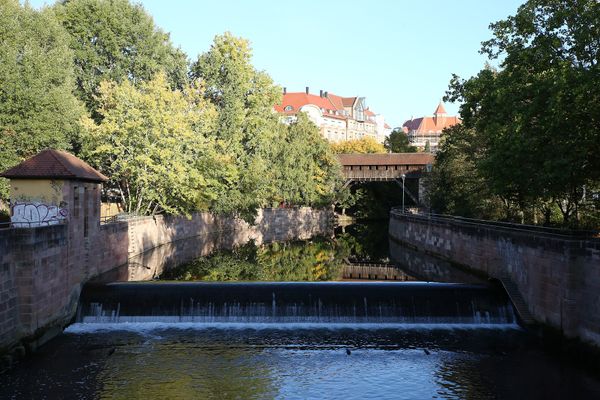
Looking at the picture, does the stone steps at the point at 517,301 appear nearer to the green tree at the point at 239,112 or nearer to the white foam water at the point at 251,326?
the white foam water at the point at 251,326

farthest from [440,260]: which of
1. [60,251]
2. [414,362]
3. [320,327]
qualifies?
[60,251]

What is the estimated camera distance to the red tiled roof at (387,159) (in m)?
97.4

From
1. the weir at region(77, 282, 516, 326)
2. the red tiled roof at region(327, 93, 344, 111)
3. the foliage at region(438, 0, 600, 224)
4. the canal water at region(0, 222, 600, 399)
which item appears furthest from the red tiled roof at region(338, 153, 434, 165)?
the red tiled roof at region(327, 93, 344, 111)

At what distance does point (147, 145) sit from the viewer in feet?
148

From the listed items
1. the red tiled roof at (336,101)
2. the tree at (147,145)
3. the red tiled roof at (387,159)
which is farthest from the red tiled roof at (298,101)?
the tree at (147,145)

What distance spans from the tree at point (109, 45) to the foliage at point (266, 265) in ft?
62.1

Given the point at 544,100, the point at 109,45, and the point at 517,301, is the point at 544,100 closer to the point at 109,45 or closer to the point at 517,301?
the point at 517,301

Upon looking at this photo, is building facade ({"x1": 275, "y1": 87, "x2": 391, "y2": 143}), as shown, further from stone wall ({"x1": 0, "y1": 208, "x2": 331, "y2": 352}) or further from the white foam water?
the white foam water

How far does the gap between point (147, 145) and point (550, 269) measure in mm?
30404

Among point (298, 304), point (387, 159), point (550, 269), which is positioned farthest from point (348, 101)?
point (550, 269)

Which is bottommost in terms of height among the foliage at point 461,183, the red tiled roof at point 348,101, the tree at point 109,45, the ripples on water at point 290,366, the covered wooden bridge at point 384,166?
the ripples on water at point 290,366

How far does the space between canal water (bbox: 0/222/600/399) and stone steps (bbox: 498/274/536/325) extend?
47 centimetres

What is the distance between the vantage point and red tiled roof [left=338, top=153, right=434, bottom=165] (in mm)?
97375

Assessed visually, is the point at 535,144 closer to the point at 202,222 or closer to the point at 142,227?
the point at 142,227
